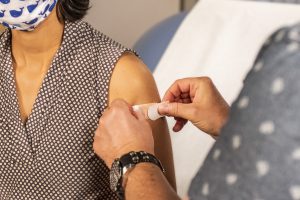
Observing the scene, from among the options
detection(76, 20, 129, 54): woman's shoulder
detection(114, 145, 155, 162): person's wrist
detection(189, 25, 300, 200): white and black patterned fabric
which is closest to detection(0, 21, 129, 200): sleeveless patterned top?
detection(76, 20, 129, 54): woman's shoulder

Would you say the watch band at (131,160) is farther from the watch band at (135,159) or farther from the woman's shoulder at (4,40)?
the woman's shoulder at (4,40)

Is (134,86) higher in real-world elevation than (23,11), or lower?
lower

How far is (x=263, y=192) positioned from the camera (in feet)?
1.48

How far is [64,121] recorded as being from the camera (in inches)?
44.0

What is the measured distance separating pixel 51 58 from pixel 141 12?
168 cm

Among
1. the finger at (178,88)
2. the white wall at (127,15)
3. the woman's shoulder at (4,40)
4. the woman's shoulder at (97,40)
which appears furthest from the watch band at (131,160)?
the white wall at (127,15)

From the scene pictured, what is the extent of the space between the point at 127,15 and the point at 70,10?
1.64 metres

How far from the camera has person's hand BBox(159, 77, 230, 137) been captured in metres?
1.01

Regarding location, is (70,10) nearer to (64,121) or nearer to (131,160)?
(64,121)

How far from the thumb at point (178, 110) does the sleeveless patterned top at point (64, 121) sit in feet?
0.66

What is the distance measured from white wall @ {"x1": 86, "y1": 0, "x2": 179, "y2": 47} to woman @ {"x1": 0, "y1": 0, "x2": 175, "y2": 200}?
150cm

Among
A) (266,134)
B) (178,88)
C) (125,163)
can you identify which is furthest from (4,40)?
(266,134)

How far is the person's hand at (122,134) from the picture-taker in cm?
83

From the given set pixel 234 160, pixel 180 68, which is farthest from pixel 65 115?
pixel 180 68
